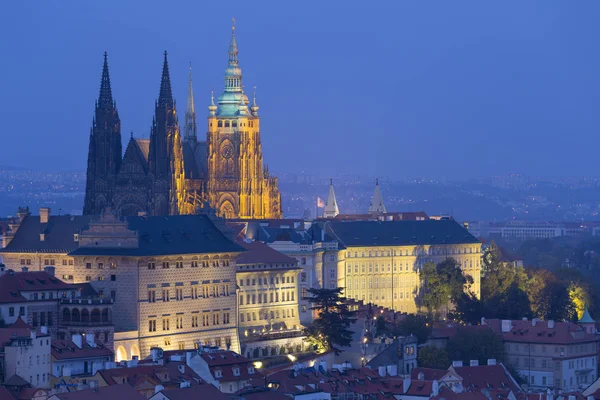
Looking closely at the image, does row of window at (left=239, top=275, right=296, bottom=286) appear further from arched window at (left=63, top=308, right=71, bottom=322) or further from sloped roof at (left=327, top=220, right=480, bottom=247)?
sloped roof at (left=327, top=220, right=480, bottom=247)

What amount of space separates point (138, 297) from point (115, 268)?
7.11ft

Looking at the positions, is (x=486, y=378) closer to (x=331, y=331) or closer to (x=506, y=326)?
(x=331, y=331)

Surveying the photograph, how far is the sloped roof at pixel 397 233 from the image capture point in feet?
604

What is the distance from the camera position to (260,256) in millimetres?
148625

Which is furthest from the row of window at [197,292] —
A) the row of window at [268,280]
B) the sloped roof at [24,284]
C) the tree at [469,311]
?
the tree at [469,311]

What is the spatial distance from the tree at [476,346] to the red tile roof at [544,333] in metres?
1.72

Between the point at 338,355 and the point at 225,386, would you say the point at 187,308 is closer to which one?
the point at 338,355

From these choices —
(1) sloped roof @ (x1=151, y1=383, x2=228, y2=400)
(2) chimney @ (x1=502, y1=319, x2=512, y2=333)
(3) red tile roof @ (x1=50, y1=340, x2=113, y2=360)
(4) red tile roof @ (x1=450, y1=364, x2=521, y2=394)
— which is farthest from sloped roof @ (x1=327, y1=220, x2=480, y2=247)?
(1) sloped roof @ (x1=151, y1=383, x2=228, y2=400)

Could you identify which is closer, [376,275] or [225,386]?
[225,386]

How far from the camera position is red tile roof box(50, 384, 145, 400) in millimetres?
99125

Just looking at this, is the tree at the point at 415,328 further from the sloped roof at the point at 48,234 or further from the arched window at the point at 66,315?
the arched window at the point at 66,315

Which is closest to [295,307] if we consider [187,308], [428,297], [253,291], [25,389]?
[253,291]

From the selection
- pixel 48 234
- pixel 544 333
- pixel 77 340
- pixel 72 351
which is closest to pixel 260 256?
pixel 48 234

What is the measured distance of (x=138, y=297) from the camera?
426 feet
